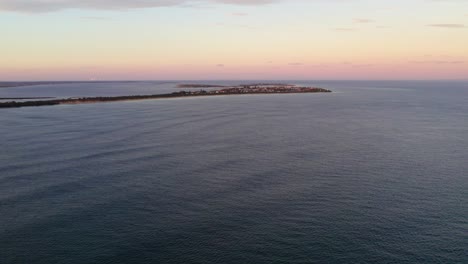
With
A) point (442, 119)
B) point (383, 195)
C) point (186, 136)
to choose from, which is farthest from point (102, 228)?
point (442, 119)

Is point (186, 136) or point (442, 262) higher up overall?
point (186, 136)

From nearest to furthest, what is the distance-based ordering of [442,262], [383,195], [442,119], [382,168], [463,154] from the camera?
[442,262] → [383,195] → [382,168] → [463,154] → [442,119]

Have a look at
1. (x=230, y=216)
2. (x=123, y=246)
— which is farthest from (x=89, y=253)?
(x=230, y=216)

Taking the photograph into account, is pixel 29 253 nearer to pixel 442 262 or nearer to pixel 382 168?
pixel 442 262

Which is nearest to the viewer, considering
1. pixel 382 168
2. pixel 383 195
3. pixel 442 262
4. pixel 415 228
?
pixel 442 262

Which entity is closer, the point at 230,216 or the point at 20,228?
the point at 20,228

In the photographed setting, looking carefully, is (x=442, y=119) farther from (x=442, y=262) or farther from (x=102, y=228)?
(x=102, y=228)
